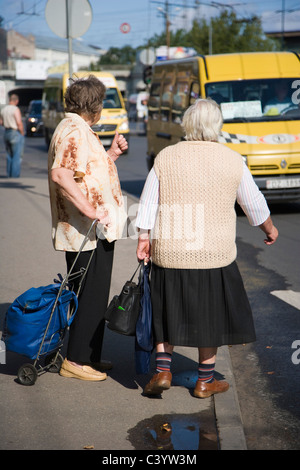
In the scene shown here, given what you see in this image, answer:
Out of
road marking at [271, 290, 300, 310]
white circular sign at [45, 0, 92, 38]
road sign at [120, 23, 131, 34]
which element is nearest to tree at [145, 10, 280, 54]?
road sign at [120, 23, 131, 34]

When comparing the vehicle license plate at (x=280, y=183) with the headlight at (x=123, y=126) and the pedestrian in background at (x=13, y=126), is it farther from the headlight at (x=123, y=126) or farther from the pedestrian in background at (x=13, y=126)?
the headlight at (x=123, y=126)

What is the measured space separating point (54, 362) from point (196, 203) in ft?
4.66

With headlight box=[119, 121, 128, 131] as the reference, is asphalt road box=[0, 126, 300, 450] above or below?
above

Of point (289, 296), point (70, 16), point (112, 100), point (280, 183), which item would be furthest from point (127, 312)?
point (112, 100)

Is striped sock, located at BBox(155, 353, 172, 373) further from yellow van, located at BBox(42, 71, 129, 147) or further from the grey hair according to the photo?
yellow van, located at BBox(42, 71, 129, 147)

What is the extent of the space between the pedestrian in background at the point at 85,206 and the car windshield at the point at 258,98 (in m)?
6.96

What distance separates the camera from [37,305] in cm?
416

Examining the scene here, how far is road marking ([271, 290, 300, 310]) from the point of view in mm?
6171

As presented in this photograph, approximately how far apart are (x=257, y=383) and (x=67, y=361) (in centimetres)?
118

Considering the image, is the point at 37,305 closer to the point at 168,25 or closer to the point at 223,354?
the point at 223,354

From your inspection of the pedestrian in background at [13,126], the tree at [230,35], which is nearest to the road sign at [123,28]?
the tree at [230,35]

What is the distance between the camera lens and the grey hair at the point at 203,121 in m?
3.81
